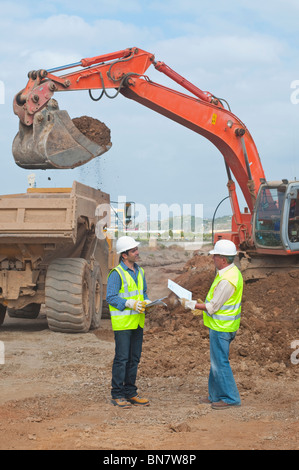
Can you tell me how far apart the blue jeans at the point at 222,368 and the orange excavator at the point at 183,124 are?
528 cm

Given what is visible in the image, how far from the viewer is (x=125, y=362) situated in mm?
6402

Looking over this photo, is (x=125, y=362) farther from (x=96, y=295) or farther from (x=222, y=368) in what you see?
(x=96, y=295)

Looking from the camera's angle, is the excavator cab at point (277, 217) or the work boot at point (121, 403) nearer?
the work boot at point (121, 403)

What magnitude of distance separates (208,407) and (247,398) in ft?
2.78

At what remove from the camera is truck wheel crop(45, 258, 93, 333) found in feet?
34.0

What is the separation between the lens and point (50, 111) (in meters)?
10.9

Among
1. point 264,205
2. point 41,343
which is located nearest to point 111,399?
point 41,343

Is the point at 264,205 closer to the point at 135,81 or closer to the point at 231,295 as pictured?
the point at 135,81

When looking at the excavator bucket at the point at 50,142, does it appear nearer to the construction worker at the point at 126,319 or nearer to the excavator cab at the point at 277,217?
the excavator cab at the point at 277,217

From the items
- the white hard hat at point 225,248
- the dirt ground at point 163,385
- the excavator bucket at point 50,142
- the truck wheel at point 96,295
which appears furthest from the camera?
the truck wheel at point 96,295

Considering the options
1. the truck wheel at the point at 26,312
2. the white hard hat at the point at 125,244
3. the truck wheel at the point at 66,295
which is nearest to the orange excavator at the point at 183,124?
the truck wheel at the point at 66,295

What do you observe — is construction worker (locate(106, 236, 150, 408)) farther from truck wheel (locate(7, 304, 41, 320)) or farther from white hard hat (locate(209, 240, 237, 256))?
truck wheel (locate(7, 304, 41, 320))

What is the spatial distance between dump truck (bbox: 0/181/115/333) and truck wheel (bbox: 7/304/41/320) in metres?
2.14

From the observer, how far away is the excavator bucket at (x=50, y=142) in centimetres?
1066
